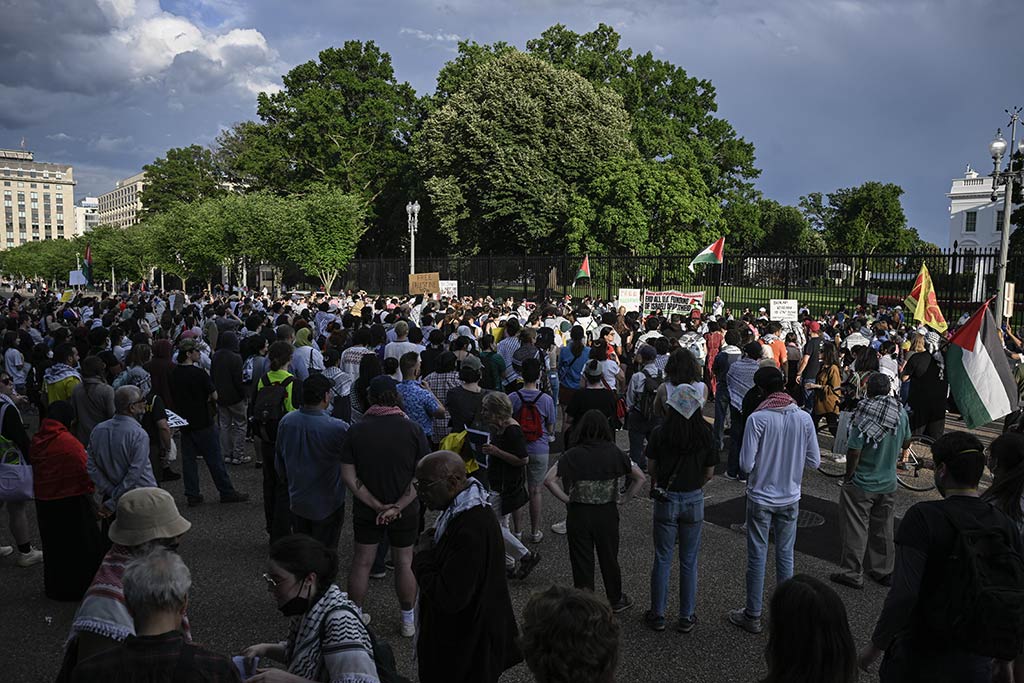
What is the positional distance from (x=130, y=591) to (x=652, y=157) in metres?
47.8

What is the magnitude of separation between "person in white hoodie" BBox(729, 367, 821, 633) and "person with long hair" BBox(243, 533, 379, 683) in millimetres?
3394

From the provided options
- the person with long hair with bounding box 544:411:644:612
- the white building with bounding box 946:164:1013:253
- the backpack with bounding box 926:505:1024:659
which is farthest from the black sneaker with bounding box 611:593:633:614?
the white building with bounding box 946:164:1013:253

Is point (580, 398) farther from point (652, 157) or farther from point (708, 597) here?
point (652, 157)

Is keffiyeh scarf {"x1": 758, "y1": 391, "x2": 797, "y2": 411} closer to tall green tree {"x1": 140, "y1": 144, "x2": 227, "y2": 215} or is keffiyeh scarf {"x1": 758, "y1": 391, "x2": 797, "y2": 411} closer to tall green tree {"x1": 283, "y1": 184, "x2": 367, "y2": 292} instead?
tall green tree {"x1": 283, "y1": 184, "x2": 367, "y2": 292}

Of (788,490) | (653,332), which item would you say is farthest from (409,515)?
(653,332)

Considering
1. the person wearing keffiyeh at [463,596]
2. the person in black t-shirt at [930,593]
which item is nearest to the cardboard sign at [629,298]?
the person in black t-shirt at [930,593]

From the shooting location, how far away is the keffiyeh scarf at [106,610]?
310cm

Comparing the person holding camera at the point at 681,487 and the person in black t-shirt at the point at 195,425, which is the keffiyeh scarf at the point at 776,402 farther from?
the person in black t-shirt at the point at 195,425

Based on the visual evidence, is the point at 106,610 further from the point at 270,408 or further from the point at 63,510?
the point at 270,408

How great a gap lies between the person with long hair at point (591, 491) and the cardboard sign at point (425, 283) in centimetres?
1974

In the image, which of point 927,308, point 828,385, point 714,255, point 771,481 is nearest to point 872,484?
point 771,481

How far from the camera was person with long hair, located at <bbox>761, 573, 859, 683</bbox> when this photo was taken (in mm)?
2348

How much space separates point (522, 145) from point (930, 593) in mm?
36287

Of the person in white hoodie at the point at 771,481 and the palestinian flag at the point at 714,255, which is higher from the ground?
the palestinian flag at the point at 714,255
